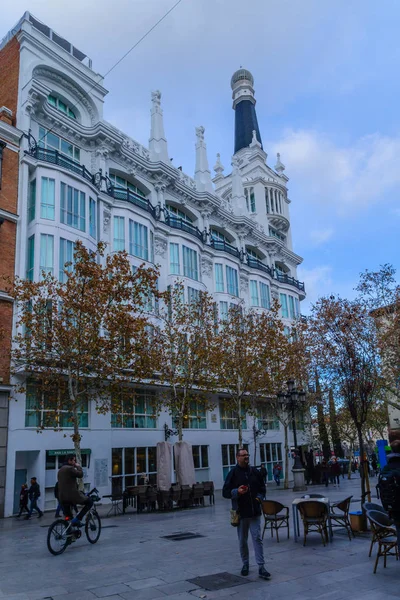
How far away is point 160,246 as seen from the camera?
1266 inches

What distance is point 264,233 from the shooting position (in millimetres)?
45594

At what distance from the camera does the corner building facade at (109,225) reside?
23.4 metres

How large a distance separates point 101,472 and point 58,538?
48.3 feet

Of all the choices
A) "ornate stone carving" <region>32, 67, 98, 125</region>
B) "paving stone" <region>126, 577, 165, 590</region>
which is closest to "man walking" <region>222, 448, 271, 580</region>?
"paving stone" <region>126, 577, 165, 590</region>

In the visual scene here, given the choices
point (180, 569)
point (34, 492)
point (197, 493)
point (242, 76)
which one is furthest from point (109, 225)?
point (242, 76)

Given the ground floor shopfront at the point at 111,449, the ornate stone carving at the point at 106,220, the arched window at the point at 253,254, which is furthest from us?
the arched window at the point at 253,254

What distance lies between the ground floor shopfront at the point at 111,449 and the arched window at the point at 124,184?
1429 centimetres

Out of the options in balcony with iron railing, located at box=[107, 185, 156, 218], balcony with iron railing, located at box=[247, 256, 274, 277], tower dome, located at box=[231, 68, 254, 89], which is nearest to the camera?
balcony with iron railing, located at box=[107, 185, 156, 218]

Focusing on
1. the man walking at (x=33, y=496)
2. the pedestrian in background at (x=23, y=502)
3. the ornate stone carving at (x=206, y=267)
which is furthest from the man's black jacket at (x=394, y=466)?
the ornate stone carving at (x=206, y=267)

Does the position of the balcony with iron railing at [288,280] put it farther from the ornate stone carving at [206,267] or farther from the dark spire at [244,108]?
the dark spire at [244,108]

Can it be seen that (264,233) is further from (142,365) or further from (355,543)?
(355,543)

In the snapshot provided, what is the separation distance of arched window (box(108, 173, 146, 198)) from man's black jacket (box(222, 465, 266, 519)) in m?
26.0

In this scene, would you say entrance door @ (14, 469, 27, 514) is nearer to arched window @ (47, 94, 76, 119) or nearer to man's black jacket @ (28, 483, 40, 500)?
man's black jacket @ (28, 483, 40, 500)

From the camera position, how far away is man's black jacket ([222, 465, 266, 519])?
725cm
